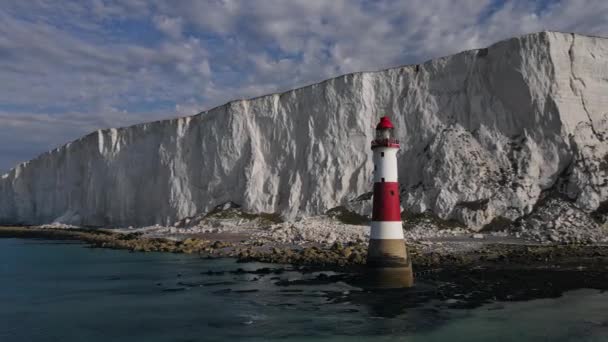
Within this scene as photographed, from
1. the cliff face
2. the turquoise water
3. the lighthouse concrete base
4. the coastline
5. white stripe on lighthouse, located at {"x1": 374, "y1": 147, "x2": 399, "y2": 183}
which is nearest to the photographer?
the turquoise water

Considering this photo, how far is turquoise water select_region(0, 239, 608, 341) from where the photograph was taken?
12.5m

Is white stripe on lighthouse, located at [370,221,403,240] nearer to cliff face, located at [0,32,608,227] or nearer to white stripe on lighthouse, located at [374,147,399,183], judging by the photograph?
white stripe on lighthouse, located at [374,147,399,183]

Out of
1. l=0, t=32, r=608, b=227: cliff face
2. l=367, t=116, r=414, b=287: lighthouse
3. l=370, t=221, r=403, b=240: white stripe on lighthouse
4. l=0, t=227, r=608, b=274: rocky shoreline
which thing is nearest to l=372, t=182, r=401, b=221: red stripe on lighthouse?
l=367, t=116, r=414, b=287: lighthouse

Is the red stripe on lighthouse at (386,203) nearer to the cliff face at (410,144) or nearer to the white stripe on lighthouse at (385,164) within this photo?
the white stripe on lighthouse at (385,164)

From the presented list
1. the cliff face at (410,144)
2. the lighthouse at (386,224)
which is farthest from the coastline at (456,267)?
the cliff face at (410,144)

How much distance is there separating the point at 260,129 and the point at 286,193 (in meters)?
6.24

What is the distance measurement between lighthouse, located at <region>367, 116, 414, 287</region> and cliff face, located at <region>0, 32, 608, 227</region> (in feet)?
49.6

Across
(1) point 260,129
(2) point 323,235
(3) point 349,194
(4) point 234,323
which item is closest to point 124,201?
(1) point 260,129

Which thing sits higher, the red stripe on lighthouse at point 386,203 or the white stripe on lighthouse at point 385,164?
the white stripe on lighthouse at point 385,164

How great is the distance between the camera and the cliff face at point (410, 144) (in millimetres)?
31234

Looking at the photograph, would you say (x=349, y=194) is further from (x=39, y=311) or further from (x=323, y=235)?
(x=39, y=311)

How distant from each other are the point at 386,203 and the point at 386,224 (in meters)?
0.60

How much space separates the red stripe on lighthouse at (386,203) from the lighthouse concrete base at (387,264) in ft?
2.23

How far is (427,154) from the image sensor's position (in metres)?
34.5
